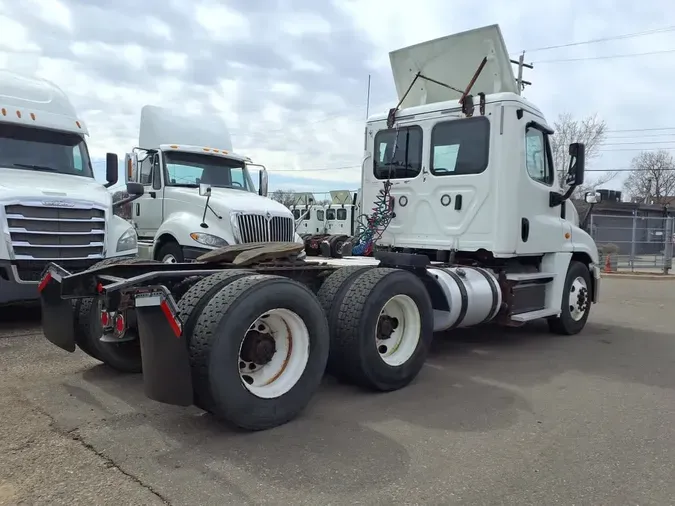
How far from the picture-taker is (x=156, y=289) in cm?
349

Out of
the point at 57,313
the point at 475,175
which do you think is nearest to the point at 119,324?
the point at 57,313

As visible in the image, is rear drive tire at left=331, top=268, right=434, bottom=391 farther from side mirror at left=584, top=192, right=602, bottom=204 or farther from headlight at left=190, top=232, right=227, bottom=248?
headlight at left=190, top=232, right=227, bottom=248

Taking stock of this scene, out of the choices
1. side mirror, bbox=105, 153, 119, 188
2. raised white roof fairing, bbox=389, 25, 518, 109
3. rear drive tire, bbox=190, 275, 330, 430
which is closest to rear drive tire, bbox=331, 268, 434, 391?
rear drive tire, bbox=190, 275, 330, 430

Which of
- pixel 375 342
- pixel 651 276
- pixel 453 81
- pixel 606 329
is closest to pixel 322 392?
pixel 375 342

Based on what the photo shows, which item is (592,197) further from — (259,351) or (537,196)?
(259,351)

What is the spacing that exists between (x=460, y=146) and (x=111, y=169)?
5.85 meters

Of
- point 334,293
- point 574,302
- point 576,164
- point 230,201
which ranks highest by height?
point 576,164

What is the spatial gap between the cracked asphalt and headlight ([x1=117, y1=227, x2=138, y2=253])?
7.20ft

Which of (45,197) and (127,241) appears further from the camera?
(127,241)

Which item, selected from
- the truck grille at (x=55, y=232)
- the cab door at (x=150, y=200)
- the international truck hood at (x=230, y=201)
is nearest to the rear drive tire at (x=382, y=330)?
the truck grille at (x=55, y=232)

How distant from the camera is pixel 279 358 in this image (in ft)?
13.7

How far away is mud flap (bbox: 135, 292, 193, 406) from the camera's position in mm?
3457

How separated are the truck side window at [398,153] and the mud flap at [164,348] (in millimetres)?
4772

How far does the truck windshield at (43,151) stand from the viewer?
7875 mm
